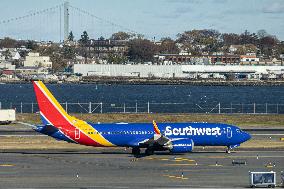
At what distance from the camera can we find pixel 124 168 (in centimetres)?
6850

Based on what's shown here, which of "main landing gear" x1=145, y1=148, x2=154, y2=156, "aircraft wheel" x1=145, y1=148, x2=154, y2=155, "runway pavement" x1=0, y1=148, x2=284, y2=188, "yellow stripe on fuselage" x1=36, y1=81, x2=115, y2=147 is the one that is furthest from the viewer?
"aircraft wheel" x1=145, y1=148, x2=154, y2=155

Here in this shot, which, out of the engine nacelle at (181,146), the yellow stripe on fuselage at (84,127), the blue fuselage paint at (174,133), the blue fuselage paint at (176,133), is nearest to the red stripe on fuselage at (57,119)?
the yellow stripe on fuselage at (84,127)

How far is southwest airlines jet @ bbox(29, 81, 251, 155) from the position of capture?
76875 mm

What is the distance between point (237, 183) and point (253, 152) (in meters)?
21.3

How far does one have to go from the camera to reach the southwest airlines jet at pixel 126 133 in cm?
7688

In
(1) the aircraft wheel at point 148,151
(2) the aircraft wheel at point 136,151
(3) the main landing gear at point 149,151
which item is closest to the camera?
(3) the main landing gear at point 149,151

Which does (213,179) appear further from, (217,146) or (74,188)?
(217,146)

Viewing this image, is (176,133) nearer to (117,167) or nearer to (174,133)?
(174,133)

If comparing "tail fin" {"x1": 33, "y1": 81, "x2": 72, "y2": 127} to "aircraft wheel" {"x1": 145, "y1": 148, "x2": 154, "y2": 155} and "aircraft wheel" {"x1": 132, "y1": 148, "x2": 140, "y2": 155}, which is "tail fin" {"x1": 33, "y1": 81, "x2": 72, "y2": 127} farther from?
"aircraft wheel" {"x1": 145, "y1": 148, "x2": 154, "y2": 155}

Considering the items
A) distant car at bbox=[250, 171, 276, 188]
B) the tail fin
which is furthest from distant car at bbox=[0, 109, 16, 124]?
distant car at bbox=[250, 171, 276, 188]

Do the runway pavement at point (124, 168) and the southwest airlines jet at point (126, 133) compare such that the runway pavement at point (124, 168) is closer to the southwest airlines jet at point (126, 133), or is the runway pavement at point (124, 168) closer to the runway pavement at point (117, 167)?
the runway pavement at point (117, 167)

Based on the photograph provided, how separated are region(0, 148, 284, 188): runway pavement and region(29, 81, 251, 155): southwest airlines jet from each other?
1.16m

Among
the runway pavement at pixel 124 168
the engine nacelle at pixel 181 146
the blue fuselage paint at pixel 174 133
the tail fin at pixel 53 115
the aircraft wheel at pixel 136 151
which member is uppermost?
the tail fin at pixel 53 115

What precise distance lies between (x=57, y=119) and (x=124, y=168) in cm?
1154
